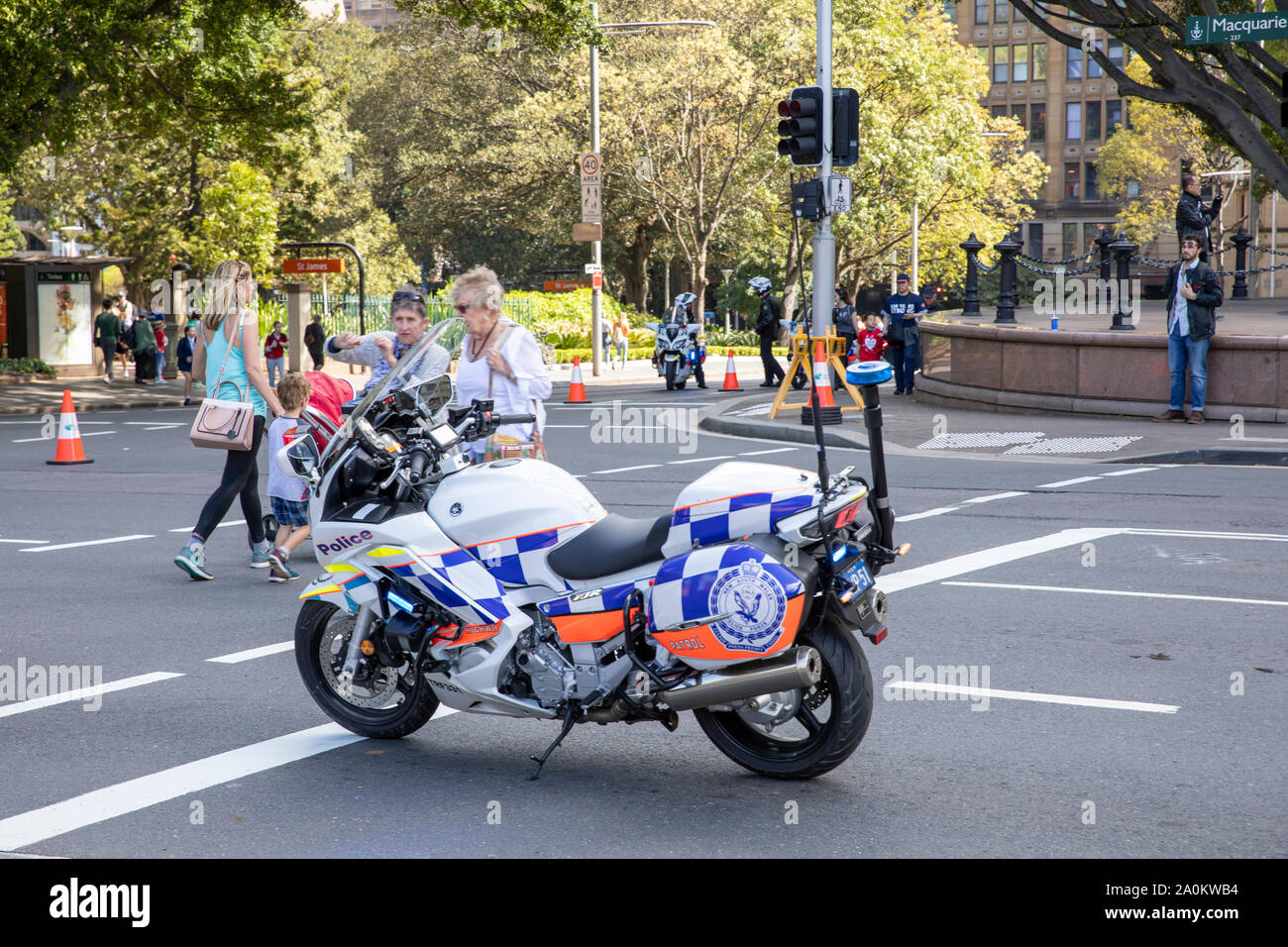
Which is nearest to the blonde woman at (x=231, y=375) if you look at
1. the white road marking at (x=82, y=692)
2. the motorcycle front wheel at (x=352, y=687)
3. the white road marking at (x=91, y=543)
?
the white road marking at (x=91, y=543)

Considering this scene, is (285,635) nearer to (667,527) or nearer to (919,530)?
(667,527)

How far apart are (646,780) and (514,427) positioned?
3.00 meters

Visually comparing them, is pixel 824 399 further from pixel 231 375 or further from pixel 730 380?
pixel 231 375

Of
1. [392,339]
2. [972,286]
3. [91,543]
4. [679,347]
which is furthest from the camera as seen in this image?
[679,347]

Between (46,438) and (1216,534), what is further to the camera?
(46,438)

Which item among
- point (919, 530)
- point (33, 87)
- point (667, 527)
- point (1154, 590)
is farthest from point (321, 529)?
point (33, 87)

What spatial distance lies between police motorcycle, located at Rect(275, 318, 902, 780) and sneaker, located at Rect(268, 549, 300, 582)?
A: 328 centimetres

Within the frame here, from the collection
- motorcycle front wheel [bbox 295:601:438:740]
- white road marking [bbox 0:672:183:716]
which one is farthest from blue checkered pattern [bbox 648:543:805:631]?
white road marking [bbox 0:672:183:716]

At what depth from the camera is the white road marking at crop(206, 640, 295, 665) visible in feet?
22.7

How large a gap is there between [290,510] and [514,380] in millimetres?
2404

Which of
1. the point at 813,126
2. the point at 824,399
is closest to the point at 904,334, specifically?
the point at 824,399

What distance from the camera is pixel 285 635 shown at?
743cm

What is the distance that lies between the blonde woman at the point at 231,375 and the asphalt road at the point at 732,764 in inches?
11.8

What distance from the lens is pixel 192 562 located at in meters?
8.98
